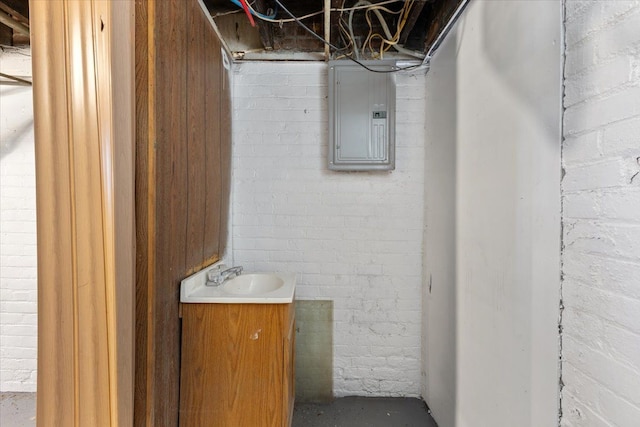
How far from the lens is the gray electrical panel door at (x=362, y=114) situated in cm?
179

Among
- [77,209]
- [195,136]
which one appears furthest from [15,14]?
[77,209]

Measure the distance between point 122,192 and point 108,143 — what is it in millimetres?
153

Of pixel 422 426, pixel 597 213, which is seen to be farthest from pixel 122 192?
pixel 422 426

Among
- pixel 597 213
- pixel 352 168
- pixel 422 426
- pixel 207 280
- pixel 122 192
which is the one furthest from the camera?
pixel 352 168

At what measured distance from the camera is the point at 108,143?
83 cm

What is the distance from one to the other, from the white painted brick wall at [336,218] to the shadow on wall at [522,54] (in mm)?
765

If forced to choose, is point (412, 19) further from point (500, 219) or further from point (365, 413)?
point (365, 413)

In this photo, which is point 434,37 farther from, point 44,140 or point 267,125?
point 44,140

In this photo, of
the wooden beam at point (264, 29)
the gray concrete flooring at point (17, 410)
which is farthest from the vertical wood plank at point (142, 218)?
the gray concrete flooring at point (17, 410)

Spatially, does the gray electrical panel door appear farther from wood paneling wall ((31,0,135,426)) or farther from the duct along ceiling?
wood paneling wall ((31,0,135,426))

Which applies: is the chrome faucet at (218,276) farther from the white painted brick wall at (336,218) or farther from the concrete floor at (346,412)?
the concrete floor at (346,412)

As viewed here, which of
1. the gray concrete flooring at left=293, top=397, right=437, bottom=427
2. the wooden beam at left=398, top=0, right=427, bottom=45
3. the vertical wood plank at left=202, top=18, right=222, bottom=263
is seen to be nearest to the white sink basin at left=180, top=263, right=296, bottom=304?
the vertical wood plank at left=202, top=18, right=222, bottom=263

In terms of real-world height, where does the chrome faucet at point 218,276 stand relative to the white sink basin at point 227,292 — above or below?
above

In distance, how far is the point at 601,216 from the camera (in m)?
0.72
